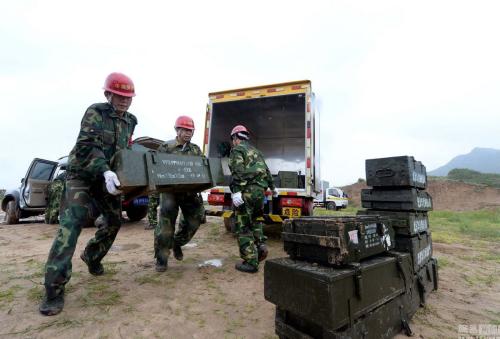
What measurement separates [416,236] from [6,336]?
11.5ft

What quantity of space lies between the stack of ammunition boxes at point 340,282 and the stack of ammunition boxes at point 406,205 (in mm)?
266

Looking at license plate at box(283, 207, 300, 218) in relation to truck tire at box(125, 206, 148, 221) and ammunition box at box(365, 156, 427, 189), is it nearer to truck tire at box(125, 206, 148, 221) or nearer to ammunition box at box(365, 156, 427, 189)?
ammunition box at box(365, 156, 427, 189)

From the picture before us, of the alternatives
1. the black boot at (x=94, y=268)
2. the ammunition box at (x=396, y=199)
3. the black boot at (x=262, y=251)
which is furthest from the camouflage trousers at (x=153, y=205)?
the ammunition box at (x=396, y=199)

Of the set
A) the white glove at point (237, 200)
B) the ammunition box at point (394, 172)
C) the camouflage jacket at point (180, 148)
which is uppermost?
the camouflage jacket at point (180, 148)

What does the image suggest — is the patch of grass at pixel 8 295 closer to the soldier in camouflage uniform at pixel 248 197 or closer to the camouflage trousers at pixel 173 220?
the camouflage trousers at pixel 173 220

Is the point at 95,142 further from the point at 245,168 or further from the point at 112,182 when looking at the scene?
the point at 245,168

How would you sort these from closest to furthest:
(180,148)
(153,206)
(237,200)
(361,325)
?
(361,325) < (237,200) < (180,148) < (153,206)

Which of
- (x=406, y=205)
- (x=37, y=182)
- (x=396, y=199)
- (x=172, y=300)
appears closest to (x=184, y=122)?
(x=172, y=300)

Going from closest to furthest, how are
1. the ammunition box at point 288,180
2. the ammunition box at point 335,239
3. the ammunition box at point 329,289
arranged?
the ammunition box at point 329,289 → the ammunition box at point 335,239 → the ammunition box at point 288,180

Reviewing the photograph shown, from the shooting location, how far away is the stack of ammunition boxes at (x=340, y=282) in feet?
5.01

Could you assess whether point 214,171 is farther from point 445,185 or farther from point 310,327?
point 445,185

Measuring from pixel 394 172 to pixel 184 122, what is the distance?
2.70 meters

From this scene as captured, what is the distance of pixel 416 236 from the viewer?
2703mm

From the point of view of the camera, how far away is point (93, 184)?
2576 millimetres
